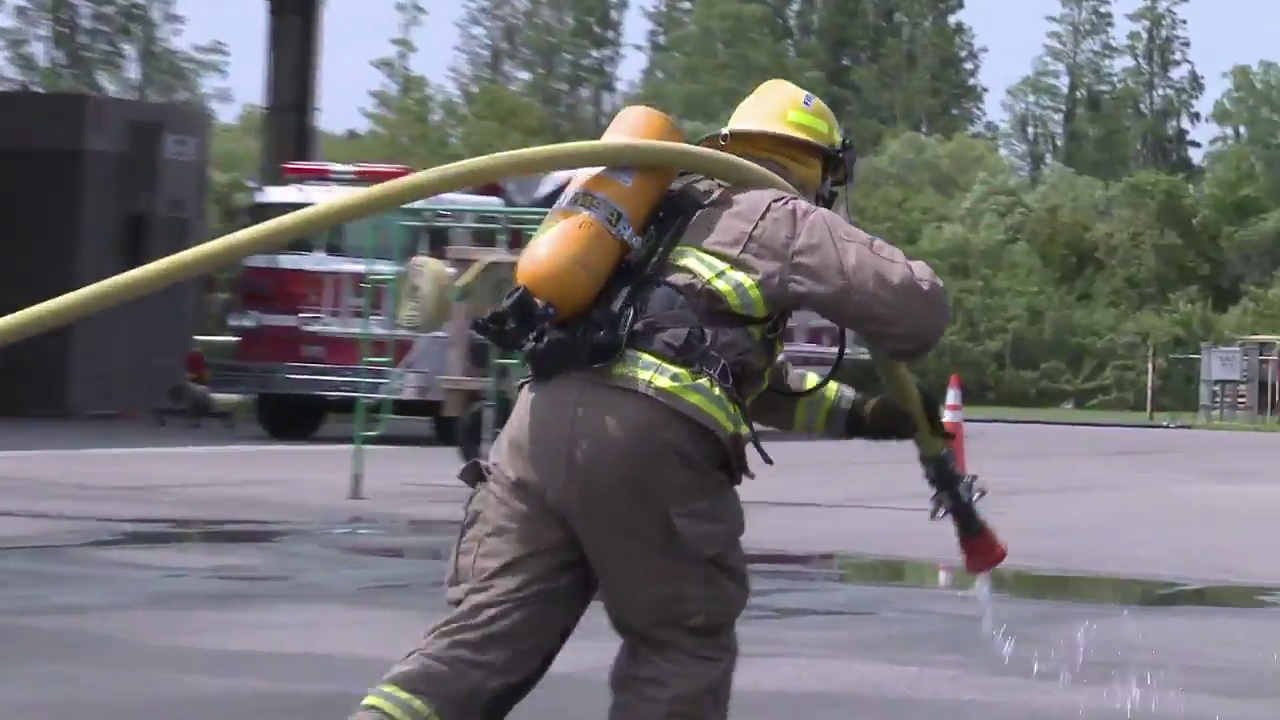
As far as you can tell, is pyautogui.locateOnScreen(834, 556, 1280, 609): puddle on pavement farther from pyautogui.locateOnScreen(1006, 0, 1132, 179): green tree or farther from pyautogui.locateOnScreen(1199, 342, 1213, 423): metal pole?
pyautogui.locateOnScreen(1006, 0, 1132, 179): green tree

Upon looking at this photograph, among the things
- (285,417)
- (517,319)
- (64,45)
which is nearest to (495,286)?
(285,417)

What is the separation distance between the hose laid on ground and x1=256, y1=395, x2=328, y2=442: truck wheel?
54.0 ft

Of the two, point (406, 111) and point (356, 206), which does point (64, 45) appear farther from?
point (356, 206)

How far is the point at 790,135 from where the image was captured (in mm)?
4438

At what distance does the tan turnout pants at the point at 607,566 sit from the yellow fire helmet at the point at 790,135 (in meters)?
0.65

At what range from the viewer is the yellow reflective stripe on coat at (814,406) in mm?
4726

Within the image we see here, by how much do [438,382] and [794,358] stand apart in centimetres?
622

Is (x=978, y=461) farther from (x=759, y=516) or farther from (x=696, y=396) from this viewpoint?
(x=696, y=396)

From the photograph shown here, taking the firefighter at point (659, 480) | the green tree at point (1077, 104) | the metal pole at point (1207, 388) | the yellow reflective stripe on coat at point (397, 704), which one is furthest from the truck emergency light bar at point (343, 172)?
the green tree at point (1077, 104)

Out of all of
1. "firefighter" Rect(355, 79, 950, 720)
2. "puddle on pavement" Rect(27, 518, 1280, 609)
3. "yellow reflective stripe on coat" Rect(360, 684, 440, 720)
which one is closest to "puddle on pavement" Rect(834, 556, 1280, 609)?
"puddle on pavement" Rect(27, 518, 1280, 609)

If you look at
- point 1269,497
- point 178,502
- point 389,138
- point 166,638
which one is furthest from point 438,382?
point 389,138

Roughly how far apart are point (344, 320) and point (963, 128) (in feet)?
264

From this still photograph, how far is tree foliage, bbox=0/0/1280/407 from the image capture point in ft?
163

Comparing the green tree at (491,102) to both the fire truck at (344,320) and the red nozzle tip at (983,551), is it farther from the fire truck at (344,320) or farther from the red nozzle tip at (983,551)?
the red nozzle tip at (983,551)
